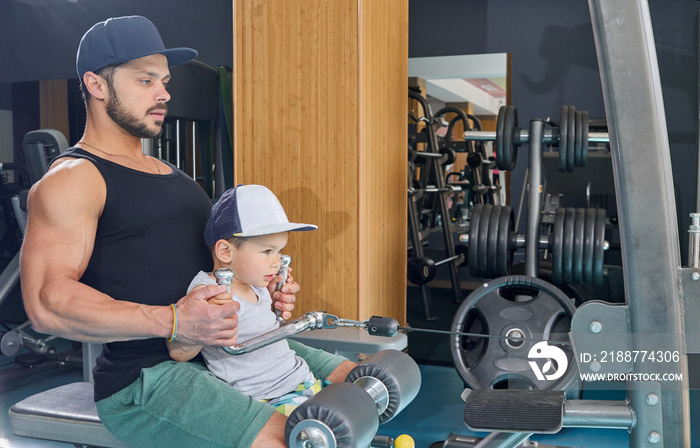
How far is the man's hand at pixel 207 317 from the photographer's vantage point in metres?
1.32

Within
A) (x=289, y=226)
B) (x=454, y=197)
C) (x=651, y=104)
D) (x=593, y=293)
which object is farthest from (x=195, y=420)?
(x=454, y=197)

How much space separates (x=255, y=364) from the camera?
1623mm

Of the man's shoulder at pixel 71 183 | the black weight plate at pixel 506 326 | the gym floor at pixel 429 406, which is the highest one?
the man's shoulder at pixel 71 183

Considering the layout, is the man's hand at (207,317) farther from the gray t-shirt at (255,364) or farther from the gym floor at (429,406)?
the gym floor at (429,406)

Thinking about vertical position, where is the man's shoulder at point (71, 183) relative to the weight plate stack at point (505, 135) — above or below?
below

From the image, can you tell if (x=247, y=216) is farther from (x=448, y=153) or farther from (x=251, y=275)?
(x=448, y=153)

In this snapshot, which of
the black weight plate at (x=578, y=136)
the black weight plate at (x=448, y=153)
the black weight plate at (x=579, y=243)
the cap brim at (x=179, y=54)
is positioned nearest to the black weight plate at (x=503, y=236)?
the black weight plate at (x=579, y=243)

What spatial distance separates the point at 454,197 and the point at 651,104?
19.1ft

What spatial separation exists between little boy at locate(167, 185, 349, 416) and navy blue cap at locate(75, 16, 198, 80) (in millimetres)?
427

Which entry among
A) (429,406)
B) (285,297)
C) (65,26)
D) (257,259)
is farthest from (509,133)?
(65,26)

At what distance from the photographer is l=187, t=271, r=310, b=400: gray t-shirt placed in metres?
1.61

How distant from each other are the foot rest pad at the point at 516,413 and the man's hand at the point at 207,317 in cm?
59

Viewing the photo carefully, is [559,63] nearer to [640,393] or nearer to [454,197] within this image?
[454,197]

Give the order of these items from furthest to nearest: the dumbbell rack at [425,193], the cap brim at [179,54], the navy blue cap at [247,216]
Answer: the dumbbell rack at [425,193], the cap brim at [179,54], the navy blue cap at [247,216]
